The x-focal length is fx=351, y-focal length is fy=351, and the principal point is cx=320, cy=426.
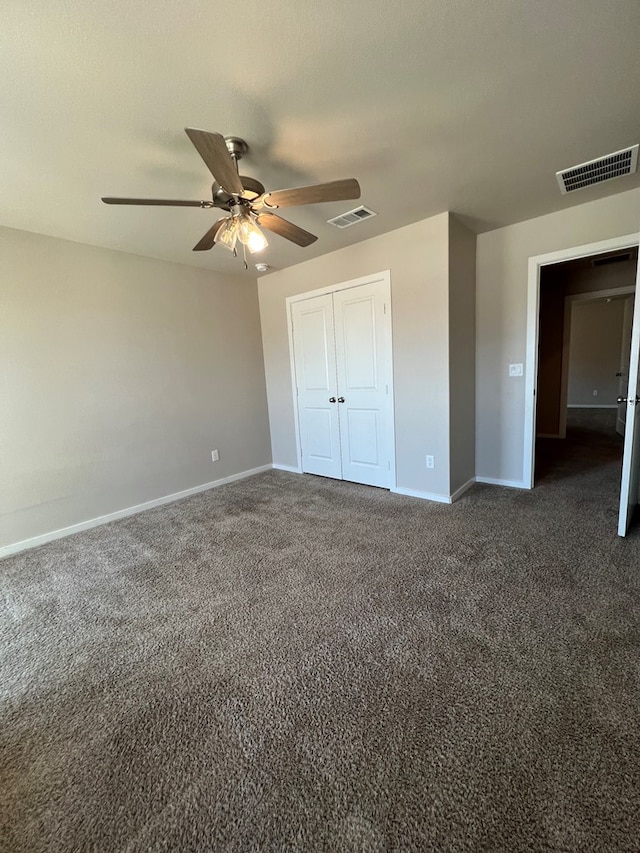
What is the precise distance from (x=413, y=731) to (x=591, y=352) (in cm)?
967

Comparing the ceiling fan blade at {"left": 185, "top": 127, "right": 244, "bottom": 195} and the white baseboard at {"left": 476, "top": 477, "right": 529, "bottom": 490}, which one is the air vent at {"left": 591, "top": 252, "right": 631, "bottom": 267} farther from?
the ceiling fan blade at {"left": 185, "top": 127, "right": 244, "bottom": 195}

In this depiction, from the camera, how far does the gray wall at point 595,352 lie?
25.8ft

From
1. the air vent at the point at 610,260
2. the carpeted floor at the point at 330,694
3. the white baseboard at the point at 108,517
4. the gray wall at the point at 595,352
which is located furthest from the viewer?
the gray wall at the point at 595,352

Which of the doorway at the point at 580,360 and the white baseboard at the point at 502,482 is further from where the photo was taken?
the white baseboard at the point at 502,482

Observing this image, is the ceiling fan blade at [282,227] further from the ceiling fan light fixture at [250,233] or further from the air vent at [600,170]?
the air vent at [600,170]

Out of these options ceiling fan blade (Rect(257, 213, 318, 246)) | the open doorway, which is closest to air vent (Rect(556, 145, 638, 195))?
the open doorway

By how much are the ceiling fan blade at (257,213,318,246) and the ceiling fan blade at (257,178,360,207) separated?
21cm

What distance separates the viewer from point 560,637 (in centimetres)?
166

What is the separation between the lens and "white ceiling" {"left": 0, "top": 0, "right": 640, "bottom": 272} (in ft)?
4.21

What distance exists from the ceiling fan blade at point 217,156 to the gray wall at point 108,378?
2.20m

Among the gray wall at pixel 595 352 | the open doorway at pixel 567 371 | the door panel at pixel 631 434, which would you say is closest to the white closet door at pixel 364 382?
the open doorway at pixel 567 371

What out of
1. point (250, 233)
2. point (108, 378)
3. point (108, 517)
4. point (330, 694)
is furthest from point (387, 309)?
point (108, 517)

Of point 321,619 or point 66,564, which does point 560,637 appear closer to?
point 321,619

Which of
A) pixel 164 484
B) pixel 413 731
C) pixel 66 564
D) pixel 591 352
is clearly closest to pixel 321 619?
pixel 413 731
